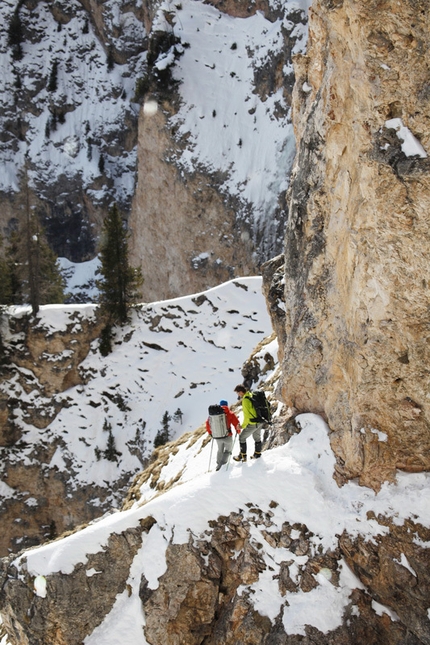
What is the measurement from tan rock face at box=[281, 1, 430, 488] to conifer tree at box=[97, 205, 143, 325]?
52.3 feet

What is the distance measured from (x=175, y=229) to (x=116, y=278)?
743 inches

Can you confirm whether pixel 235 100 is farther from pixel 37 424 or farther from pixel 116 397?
pixel 37 424

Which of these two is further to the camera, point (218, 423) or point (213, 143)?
point (213, 143)

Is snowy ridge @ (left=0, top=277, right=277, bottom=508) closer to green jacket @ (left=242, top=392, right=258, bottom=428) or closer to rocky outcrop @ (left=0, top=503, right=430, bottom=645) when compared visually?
green jacket @ (left=242, top=392, right=258, bottom=428)

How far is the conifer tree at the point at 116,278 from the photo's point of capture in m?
26.4

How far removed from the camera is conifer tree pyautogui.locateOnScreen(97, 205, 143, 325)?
86.7 ft

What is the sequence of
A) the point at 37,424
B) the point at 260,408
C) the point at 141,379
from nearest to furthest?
the point at 260,408 < the point at 37,424 < the point at 141,379

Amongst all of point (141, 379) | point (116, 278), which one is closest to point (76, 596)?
point (141, 379)

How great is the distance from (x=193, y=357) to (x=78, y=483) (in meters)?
7.37

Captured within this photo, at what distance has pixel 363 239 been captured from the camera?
9188 millimetres

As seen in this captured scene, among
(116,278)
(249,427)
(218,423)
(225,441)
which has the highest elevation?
(116,278)

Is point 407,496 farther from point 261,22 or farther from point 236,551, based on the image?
point 261,22

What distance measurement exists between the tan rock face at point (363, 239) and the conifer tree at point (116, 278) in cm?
1595

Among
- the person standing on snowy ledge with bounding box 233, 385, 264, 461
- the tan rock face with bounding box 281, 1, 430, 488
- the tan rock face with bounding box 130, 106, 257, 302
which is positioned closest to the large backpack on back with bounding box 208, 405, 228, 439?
the person standing on snowy ledge with bounding box 233, 385, 264, 461
